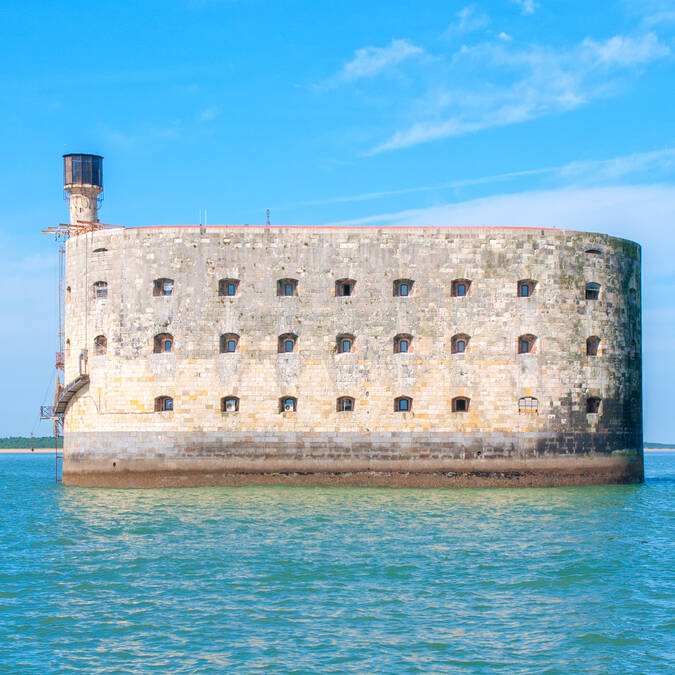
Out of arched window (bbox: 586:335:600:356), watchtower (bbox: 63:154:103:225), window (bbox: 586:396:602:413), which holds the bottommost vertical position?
window (bbox: 586:396:602:413)

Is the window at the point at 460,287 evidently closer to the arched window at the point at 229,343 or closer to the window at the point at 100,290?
the arched window at the point at 229,343

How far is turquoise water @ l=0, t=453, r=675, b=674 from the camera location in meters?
13.4

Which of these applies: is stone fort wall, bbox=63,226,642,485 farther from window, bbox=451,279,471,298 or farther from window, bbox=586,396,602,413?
window, bbox=586,396,602,413

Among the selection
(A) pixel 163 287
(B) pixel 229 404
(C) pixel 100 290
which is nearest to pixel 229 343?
(B) pixel 229 404

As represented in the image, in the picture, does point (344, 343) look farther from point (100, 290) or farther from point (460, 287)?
point (100, 290)

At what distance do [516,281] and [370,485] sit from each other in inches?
335

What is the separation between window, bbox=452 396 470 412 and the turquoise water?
197 inches

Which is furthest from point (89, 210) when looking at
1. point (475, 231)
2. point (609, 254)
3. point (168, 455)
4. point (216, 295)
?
point (609, 254)

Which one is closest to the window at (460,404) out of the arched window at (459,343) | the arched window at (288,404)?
the arched window at (459,343)

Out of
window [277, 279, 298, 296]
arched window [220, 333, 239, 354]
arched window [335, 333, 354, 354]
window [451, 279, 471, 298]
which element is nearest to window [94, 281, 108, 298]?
arched window [220, 333, 239, 354]

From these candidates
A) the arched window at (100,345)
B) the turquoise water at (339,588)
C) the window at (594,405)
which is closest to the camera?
the turquoise water at (339,588)

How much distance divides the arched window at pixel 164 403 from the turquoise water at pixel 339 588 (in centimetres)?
548

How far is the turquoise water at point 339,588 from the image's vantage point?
44.0 feet

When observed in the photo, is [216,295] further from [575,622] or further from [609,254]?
[575,622]
